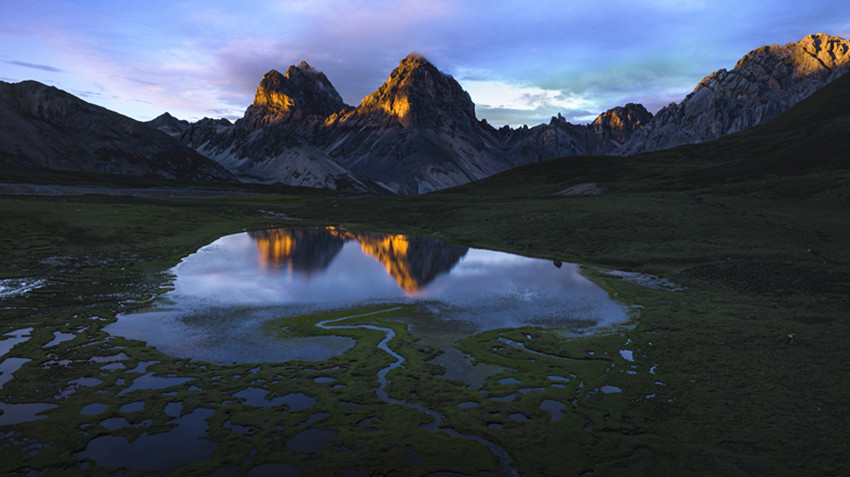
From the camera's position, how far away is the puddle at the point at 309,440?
13734mm

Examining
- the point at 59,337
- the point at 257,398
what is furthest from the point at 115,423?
the point at 59,337

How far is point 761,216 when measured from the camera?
186ft

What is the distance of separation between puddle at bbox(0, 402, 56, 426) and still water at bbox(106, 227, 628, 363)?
5966mm

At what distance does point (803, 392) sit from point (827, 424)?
2.47 meters

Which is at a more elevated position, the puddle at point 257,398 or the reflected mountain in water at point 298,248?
the reflected mountain in water at point 298,248

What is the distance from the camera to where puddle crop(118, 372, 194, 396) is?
17641 mm

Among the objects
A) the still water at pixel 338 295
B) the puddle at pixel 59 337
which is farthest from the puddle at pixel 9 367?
the still water at pixel 338 295

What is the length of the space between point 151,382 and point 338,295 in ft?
57.1

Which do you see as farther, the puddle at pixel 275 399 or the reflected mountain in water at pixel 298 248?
the reflected mountain in water at pixel 298 248

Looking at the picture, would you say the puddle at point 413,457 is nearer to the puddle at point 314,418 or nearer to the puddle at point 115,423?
the puddle at point 314,418

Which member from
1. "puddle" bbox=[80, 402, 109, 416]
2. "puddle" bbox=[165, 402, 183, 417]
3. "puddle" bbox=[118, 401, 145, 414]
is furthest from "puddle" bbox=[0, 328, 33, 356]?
"puddle" bbox=[165, 402, 183, 417]

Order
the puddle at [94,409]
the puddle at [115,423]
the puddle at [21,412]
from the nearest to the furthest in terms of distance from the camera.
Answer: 1. the puddle at [115,423]
2. the puddle at [21,412]
3. the puddle at [94,409]

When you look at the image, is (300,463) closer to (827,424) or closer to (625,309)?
(827,424)

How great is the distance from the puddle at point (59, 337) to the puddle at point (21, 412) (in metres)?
6.77
